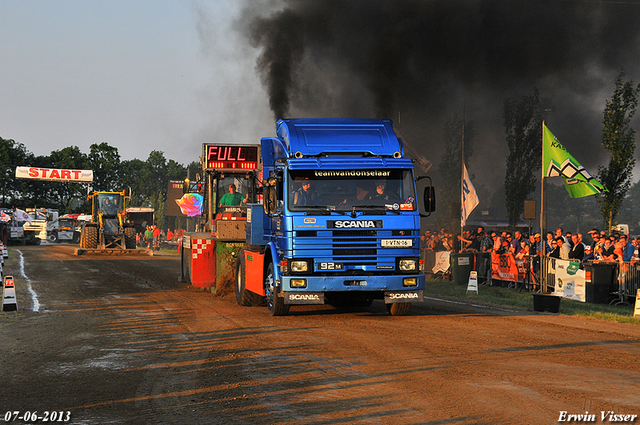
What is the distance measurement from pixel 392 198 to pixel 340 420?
6.51 metres

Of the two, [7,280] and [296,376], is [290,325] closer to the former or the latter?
[296,376]

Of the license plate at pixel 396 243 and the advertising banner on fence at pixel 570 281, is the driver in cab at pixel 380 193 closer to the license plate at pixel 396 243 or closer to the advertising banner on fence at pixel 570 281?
the license plate at pixel 396 243

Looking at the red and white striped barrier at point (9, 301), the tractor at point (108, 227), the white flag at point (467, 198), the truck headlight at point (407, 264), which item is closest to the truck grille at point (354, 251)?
the truck headlight at point (407, 264)

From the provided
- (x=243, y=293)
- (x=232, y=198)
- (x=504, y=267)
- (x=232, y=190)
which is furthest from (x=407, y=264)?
(x=504, y=267)

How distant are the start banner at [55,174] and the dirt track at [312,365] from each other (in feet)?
164

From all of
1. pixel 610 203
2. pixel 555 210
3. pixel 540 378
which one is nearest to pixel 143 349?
pixel 540 378

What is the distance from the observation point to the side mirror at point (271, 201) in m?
11.9

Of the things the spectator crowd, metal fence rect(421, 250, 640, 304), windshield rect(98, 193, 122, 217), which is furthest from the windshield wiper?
windshield rect(98, 193, 122, 217)

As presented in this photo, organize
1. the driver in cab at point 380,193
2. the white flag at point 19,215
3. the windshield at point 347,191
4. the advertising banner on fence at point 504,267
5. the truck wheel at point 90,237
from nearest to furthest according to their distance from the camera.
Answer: the windshield at point 347,191, the driver in cab at point 380,193, the advertising banner on fence at point 504,267, the truck wheel at point 90,237, the white flag at point 19,215

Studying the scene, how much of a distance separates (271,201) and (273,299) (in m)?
1.91

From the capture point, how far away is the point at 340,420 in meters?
5.70

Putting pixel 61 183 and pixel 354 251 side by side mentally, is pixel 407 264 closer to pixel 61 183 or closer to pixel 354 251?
pixel 354 251

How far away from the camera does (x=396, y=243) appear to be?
11.7 meters

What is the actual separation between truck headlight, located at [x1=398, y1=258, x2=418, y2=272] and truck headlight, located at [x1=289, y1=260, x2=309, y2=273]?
173cm
